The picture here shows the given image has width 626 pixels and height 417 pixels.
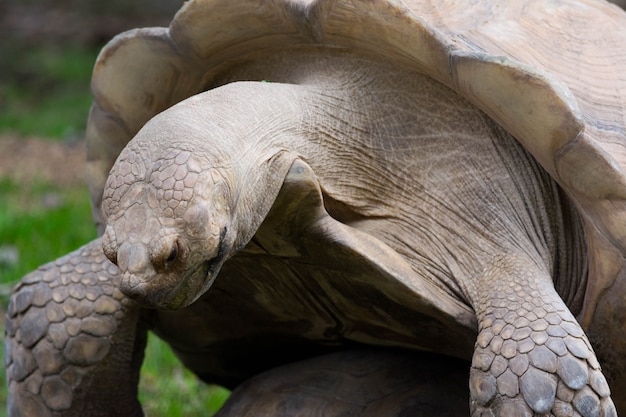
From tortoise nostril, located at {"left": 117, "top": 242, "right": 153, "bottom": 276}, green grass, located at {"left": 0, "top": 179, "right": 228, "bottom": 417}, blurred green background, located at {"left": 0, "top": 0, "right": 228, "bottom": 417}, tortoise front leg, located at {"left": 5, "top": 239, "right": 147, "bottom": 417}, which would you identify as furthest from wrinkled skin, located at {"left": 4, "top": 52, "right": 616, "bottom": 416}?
blurred green background, located at {"left": 0, "top": 0, "right": 228, "bottom": 417}

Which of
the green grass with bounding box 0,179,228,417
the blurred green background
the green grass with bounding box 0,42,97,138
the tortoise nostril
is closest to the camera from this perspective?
the tortoise nostril

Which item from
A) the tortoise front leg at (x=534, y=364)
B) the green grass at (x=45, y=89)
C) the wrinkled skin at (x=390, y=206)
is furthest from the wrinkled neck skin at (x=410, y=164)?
the green grass at (x=45, y=89)

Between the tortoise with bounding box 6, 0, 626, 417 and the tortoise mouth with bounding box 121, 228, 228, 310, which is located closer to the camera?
the tortoise mouth with bounding box 121, 228, 228, 310

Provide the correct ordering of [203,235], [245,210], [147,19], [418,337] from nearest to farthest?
[203,235]
[245,210]
[418,337]
[147,19]

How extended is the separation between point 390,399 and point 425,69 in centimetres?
87

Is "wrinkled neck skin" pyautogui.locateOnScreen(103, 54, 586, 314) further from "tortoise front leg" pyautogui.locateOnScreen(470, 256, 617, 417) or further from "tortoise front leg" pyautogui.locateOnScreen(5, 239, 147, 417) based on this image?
"tortoise front leg" pyautogui.locateOnScreen(5, 239, 147, 417)

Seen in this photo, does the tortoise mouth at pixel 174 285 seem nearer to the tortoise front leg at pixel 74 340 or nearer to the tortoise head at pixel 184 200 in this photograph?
the tortoise head at pixel 184 200

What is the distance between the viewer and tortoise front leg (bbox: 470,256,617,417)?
2.33 m

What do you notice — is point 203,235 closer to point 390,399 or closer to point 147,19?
point 390,399

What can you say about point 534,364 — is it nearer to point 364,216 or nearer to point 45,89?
point 364,216

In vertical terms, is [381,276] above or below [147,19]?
above

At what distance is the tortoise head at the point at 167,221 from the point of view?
6.77 ft

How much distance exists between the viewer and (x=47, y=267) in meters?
3.03

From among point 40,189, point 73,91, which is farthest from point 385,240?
point 73,91
